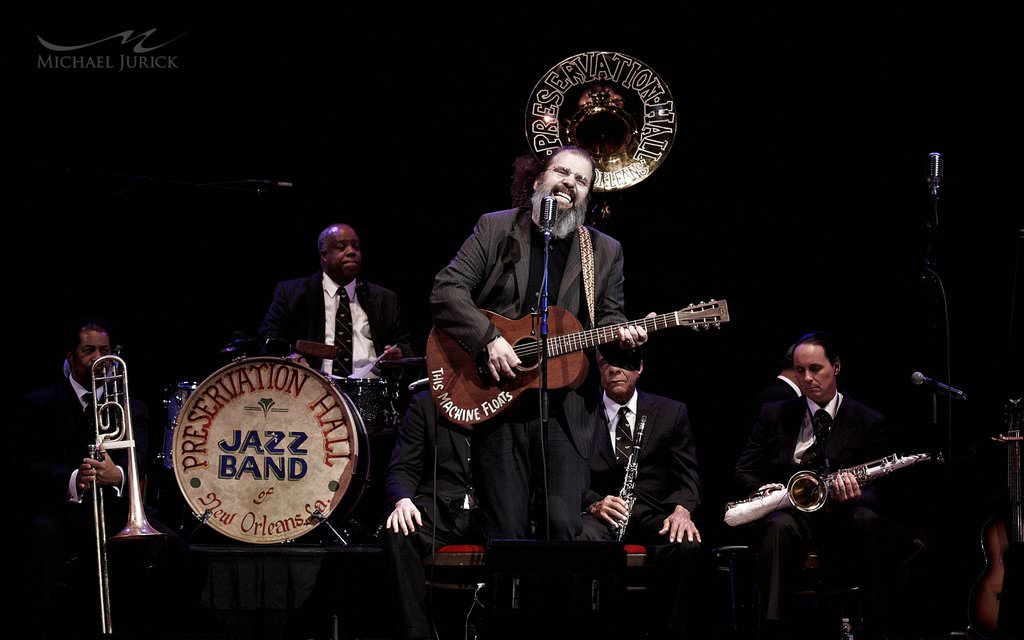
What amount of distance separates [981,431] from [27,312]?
647 cm

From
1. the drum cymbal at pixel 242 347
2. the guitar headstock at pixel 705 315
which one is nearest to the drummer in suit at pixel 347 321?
the drum cymbal at pixel 242 347

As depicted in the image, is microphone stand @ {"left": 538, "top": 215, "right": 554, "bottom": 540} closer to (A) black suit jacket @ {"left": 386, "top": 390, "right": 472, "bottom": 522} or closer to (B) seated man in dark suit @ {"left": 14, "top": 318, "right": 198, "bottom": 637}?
(A) black suit jacket @ {"left": 386, "top": 390, "right": 472, "bottom": 522}

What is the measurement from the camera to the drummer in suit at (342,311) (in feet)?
23.7

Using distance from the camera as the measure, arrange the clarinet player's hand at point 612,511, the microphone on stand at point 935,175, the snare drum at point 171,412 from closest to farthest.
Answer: the microphone on stand at point 935,175 < the clarinet player's hand at point 612,511 < the snare drum at point 171,412

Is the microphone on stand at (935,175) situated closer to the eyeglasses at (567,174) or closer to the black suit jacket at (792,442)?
the black suit jacket at (792,442)

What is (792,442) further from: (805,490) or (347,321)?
(347,321)

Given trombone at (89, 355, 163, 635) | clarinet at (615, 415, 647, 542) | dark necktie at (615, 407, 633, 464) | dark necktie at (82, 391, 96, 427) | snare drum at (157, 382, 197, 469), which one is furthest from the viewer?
snare drum at (157, 382, 197, 469)

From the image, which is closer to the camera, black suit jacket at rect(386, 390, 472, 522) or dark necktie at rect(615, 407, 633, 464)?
black suit jacket at rect(386, 390, 472, 522)

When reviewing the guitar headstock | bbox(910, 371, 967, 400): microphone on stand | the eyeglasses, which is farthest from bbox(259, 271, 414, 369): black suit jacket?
bbox(910, 371, 967, 400): microphone on stand

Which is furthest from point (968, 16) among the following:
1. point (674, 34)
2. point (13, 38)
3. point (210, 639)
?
point (13, 38)

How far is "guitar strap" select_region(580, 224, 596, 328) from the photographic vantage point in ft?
14.7

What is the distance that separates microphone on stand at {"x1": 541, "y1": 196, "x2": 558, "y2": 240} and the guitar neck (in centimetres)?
44

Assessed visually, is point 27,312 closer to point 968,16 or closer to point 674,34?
point 674,34

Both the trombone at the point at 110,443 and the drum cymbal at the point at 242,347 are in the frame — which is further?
the drum cymbal at the point at 242,347
